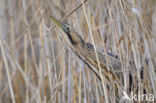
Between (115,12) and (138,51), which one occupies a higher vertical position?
(115,12)

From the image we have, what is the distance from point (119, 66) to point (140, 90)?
0.12 metres

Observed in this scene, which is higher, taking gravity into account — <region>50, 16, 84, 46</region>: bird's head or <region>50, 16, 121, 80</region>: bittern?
<region>50, 16, 84, 46</region>: bird's head

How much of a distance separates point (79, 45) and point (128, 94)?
0.95 feet

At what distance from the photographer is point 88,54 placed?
0.88 m

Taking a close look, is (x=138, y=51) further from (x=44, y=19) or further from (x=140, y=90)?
(x=44, y=19)

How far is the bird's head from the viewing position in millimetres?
781

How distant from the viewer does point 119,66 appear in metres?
0.94

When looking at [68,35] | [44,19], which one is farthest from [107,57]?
[44,19]

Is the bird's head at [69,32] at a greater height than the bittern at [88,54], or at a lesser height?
greater

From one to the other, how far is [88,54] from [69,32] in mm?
129

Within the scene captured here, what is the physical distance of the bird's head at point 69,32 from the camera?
30.7 inches

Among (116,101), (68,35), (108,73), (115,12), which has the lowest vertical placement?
(116,101)

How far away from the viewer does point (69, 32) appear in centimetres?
80

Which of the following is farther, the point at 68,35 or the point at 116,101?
the point at 116,101
